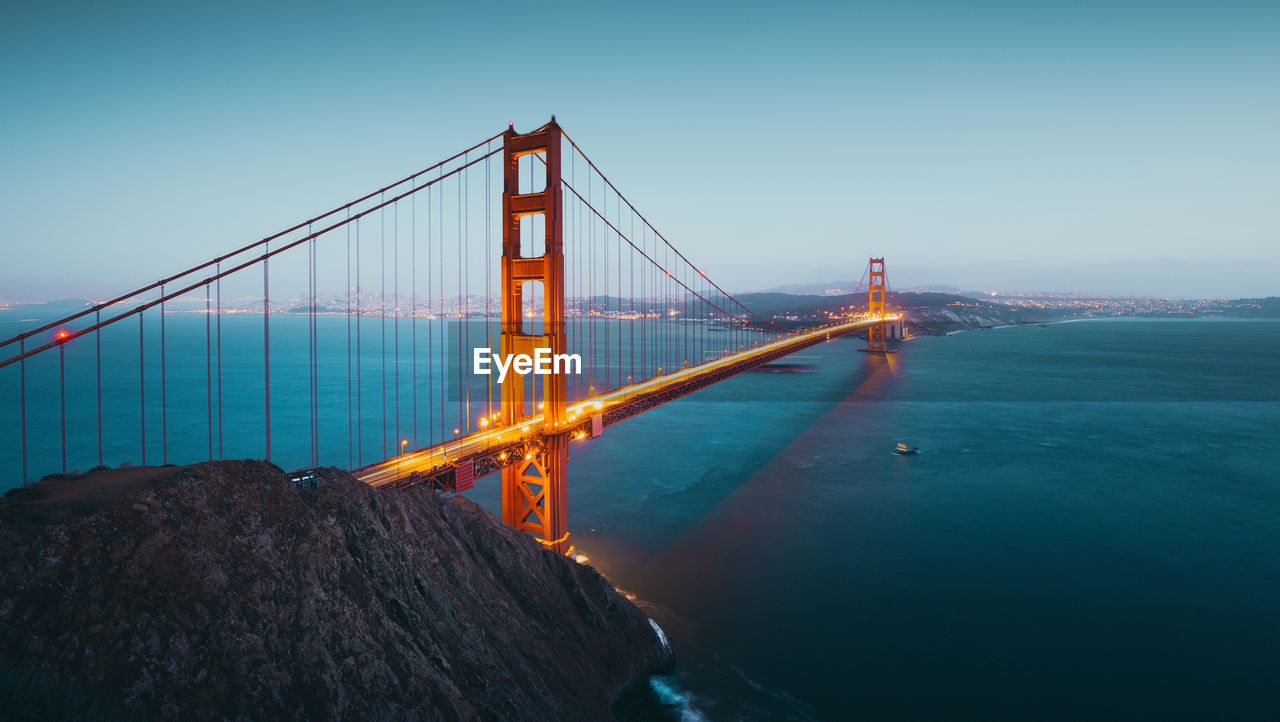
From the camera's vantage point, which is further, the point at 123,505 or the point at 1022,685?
the point at 1022,685

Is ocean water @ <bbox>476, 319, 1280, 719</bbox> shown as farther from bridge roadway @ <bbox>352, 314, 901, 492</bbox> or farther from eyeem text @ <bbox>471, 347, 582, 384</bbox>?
eyeem text @ <bbox>471, 347, 582, 384</bbox>

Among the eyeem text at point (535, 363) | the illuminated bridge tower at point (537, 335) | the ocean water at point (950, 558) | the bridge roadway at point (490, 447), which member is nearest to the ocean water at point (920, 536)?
the ocean water at point (950, 558)

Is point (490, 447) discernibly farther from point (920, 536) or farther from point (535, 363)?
point (920, 536)

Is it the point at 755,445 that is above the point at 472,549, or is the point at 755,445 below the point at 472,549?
below

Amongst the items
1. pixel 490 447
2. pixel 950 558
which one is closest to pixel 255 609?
pixel 490 447

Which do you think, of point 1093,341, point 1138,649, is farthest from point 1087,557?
point 1093,341

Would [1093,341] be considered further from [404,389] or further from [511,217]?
[511,217]

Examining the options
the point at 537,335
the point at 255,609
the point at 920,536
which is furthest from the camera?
the point at 920,536
